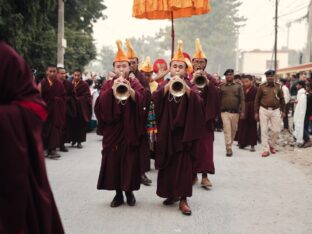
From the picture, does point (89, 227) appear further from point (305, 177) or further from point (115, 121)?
point (305, 177)

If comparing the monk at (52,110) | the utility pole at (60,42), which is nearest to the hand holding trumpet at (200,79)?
the monk at (52,110)

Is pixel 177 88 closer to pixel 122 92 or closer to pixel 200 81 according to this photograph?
pixel 122 92

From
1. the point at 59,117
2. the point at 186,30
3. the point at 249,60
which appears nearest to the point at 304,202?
the point at 59,117

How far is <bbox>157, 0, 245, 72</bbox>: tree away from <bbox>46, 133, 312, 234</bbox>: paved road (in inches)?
2500

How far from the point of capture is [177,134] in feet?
20.1

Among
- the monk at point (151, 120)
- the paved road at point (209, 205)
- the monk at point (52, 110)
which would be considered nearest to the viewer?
the paved road at point (209, 205)

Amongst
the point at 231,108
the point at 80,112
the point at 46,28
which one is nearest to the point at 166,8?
the point at 231,108

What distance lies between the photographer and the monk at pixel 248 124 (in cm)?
1266

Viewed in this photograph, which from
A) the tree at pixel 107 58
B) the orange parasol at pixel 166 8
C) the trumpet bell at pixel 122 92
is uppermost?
the tree at pixel 107 58

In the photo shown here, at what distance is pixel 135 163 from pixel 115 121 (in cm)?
58

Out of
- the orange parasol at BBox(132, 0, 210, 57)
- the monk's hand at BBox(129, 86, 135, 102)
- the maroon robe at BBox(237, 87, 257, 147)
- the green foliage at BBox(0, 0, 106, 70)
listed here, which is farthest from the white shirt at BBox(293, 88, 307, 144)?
the monk's hand at BBox(129, 86, 135, 102)

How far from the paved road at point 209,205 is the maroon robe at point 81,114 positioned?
8.74 feet

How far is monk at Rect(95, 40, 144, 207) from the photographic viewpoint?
6051 millimetres

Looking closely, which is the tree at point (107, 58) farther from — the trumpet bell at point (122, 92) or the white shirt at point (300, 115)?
the trumpet bell at point (122, 92)
